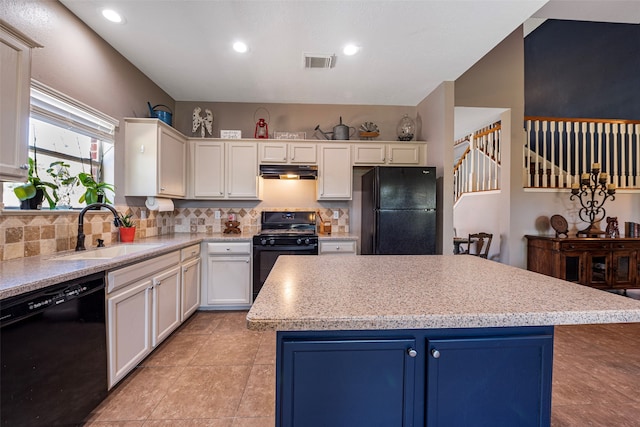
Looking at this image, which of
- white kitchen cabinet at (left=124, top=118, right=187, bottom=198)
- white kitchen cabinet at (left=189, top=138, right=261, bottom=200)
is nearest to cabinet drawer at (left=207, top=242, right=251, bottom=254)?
white kitchen cabinet at (left=189, top=138, right=261, bottom=200)

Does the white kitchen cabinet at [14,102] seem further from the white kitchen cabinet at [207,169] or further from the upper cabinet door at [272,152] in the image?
the upper cabinet door at [272,152]

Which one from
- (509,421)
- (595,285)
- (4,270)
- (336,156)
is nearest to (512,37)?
(336,156)

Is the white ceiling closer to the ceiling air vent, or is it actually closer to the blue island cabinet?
the ceiling air vent

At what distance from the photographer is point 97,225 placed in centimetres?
241

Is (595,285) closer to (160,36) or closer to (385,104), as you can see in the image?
(385,104)

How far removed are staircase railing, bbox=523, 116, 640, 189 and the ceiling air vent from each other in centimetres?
341

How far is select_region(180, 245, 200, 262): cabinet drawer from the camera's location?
2.81 m

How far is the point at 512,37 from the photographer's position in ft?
13.7

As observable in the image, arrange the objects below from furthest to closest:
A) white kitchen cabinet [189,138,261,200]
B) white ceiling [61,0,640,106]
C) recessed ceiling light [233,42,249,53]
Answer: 1. white kitchen cabinet [189,138,261,200]
2. recessed ceiling light [233,42,249,53]
3. white ceiling [61,0,640,106]

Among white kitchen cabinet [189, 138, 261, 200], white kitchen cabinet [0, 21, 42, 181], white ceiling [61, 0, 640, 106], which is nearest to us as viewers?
white kitchen cabinet [0, 21, 42, 181]

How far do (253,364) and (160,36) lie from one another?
290cm

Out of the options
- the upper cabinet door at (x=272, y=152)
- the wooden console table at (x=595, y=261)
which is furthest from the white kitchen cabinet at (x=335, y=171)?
the wooden console table at (x=595, y=261)

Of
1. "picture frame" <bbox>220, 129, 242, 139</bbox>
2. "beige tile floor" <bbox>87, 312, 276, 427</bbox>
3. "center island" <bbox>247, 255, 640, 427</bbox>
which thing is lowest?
A: "beige tile floor" <bbox>87, 312, 276, 427</bbox>

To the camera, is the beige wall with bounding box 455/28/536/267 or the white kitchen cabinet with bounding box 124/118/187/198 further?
the beige wall with bounding box 455/28/536/267
